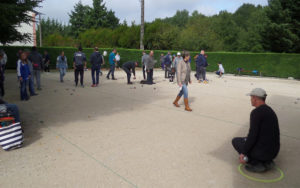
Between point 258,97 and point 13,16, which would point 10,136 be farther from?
point 258,97

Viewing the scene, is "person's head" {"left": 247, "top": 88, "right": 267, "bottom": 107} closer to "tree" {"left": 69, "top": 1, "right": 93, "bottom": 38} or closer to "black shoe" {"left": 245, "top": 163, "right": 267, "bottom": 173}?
"black shoe" {"left": 245, "top": 163, "right": 267, "bottom": 173}

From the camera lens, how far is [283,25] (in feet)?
83.5

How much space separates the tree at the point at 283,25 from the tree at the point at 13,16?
2439 cm

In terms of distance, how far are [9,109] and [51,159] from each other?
135 centimetres

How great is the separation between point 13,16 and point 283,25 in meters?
26.1

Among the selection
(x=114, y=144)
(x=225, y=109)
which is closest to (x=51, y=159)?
(x=114, y=144)

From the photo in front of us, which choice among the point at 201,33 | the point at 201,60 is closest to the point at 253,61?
the point at 201,60

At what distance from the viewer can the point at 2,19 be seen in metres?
6.12

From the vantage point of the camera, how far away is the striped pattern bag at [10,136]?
4.31 m

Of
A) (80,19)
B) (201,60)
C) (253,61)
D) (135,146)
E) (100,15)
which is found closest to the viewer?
(135,146)

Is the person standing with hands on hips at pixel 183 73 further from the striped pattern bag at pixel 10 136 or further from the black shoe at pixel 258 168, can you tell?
the striped pattern bag at pixel 10 136

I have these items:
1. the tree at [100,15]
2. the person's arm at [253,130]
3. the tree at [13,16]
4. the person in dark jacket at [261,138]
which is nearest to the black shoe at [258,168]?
the person in dark jacket at [261,138]

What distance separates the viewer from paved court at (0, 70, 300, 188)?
3.50 metres

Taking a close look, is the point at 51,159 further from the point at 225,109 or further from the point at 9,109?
the point at 225,109
